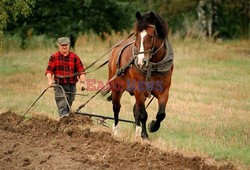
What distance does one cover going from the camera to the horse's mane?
9.22 m

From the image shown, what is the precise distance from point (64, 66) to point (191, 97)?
5.52 metres

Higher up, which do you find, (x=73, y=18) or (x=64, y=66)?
(x=64, y=66)

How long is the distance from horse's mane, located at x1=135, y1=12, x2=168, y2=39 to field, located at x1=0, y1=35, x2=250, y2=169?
185cm

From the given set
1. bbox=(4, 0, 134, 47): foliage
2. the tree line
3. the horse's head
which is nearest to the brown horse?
the horse's head

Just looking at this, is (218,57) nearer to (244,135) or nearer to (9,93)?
(9,93)

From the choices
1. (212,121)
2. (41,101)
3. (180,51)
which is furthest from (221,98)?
(180,51)

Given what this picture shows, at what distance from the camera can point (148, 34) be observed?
9195 mm

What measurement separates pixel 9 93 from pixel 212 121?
6.76 m

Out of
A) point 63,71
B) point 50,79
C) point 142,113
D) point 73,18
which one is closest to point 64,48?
point 63,71

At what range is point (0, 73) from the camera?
21.2 meters

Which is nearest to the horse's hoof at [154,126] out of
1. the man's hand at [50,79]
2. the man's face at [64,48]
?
the man's hand at [50,79]

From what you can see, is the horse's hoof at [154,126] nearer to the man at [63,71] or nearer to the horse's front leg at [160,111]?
the horse's front leg at [160,111]

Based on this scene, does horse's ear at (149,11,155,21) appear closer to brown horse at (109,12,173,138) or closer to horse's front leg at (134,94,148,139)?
brown horse at (109,12,173,138)

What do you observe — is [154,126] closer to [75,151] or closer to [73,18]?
[75,151]
